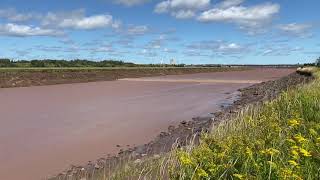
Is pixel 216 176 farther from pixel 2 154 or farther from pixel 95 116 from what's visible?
pixel 95 116

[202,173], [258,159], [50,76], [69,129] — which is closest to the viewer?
[202,173]

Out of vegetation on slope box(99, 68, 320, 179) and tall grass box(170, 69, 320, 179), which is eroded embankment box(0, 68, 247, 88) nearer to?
vegetation on slope box(99, 68, 320, 179)

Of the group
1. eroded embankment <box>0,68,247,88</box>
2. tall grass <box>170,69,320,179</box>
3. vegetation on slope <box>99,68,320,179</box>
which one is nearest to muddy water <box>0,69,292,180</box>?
vegetation on slope <box>99,68,320,179</box>

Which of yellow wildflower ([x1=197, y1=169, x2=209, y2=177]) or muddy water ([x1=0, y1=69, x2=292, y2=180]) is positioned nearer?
yellow wildflower ([x1=197, y1=169, x2=209, y2=177])

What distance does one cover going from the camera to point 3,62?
78812 millimetres

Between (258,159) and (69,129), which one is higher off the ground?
(258,159)

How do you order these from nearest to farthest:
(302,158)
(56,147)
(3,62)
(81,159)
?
(302,158) → (81,159) → (56,147) → (3,62)

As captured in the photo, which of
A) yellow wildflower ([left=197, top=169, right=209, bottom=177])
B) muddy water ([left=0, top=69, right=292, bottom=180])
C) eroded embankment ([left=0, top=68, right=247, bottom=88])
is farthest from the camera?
eroded embankment ([left=0, top=68, right=247, bottom=88])

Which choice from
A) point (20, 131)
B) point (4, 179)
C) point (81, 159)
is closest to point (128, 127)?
point (20, 131)

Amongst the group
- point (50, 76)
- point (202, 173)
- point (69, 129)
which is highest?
point (202, 173)

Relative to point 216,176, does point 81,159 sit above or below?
below

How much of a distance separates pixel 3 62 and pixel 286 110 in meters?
73.2

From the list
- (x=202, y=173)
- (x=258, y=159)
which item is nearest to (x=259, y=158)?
(x=258, y=159)

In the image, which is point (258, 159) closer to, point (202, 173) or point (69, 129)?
point (202, 173)
